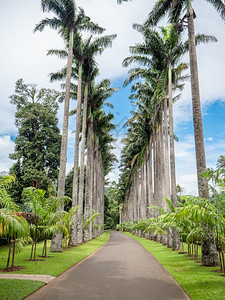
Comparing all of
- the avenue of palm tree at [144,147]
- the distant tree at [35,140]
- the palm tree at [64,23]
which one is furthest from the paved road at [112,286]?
the distant tree at [35,140]

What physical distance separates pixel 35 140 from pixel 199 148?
26.9 m

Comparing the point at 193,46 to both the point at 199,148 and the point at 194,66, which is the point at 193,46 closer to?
the point at 194,66

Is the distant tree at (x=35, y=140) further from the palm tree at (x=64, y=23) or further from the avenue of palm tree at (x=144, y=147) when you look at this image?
the palm tree at (x=64, y=23)

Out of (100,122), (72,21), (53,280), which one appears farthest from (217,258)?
(100,122)

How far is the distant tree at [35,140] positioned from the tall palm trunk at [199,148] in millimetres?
23988

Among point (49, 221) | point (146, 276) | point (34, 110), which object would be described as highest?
point (34, 110)

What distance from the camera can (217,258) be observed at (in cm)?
1048

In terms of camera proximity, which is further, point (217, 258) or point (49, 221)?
point (49, 221)

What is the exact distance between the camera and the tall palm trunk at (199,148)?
1052 centimetres

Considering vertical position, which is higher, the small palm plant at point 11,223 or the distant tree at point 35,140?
the distant tree at point 35,140

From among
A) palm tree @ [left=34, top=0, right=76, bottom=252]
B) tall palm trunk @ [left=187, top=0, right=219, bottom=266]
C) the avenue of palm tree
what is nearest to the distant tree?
the avenue of palm tree

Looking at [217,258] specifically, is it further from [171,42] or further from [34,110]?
[34,110]

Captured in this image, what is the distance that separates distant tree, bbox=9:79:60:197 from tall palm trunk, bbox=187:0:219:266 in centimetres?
2399

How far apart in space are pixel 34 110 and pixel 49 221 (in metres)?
25.5
